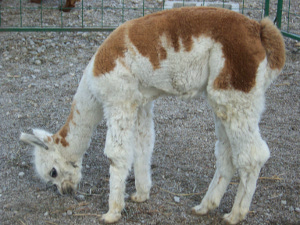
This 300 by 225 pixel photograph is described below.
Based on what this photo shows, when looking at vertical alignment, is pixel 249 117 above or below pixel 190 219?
above

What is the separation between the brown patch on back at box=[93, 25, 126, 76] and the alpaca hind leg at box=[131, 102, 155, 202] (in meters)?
0.76

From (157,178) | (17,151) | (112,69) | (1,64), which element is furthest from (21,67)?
(112,69)

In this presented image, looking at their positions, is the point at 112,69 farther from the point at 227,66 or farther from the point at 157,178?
the point at 157,178

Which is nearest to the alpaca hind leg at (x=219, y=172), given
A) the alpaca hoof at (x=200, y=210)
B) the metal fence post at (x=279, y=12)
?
the alpaca hoof at (x=200, y=210)

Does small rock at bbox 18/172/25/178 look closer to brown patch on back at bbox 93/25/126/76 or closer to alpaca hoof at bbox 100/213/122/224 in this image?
alpaca hoof at bbox 100/213/122/224

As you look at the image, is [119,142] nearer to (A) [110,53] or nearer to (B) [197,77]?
(A) [110,53]

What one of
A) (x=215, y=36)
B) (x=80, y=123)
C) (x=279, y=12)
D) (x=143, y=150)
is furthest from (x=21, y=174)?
(x=279, y=12)

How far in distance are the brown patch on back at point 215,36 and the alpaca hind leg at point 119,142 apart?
0.57 metres

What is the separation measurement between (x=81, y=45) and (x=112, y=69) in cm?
524

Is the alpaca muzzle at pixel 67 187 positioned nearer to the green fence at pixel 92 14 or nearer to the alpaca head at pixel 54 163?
the alpaca head at pixel 54 163

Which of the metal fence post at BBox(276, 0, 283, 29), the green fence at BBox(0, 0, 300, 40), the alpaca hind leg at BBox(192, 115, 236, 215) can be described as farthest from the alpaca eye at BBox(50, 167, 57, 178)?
the metal fence post at BBox(276, 0, 283, 29)

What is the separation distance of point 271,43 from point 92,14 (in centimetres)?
676

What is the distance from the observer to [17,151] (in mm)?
5723

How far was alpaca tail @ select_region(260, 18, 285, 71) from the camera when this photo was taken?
377 cm
